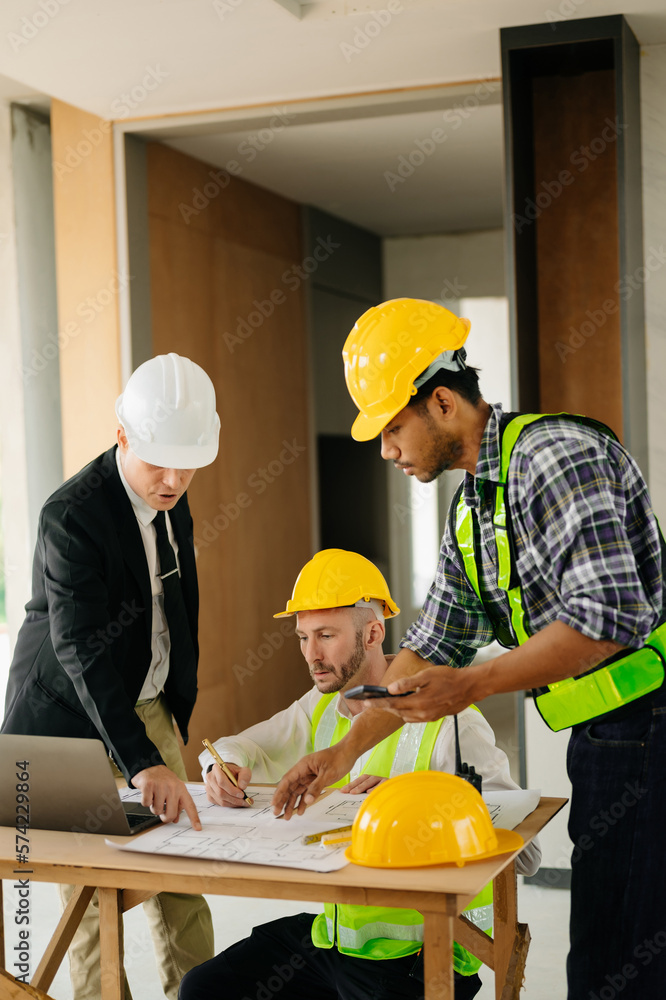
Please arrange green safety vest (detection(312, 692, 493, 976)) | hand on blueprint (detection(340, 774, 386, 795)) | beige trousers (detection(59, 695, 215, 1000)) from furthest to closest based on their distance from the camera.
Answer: beige trousers (detection(59, 695, 215, 1000))
hand on blueprint (detection(340, 774, 386, 795))
green safety vest (detection(312, 692, 493, 976))

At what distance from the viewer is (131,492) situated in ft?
9.36

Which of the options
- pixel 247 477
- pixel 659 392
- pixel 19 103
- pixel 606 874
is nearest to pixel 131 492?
pixel 606 874

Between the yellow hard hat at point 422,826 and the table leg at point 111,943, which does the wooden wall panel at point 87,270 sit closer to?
the table leg at point 111,943

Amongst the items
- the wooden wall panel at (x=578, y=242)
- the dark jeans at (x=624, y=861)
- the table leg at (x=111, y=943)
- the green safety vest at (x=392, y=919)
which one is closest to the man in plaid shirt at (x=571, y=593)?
the dark jeans at (x=624, y=861)

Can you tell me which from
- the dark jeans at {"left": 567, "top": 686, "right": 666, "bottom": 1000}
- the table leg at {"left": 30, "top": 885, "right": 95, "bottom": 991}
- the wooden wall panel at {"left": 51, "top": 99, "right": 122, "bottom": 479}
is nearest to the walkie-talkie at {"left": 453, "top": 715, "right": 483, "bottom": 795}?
the dark jeans at {"left": 567, "top": 686, "right": 666, "bottom": 1000}

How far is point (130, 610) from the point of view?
9.16 feet

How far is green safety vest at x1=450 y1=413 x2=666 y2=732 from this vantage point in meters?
1.97

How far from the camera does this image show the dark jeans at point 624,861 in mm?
1964

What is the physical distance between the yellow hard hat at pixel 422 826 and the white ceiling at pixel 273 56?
2.78 metres

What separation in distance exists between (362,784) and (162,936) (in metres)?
0.97

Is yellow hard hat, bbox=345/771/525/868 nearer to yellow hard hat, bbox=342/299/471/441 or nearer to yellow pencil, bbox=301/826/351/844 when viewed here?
yellow pencil, bbox=301/826/351/844

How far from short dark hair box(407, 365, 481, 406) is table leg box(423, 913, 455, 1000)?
0.91 meters

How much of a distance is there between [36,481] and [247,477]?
1.49 meters

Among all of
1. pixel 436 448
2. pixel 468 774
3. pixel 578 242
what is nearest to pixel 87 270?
pixel 578 242
